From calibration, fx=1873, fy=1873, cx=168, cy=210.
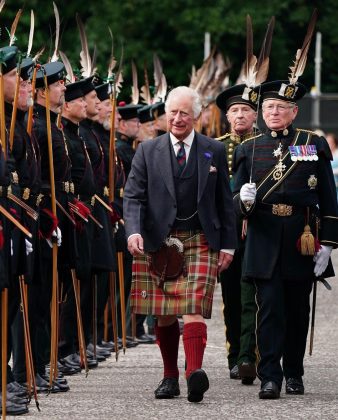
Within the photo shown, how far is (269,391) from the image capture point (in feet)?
35.6

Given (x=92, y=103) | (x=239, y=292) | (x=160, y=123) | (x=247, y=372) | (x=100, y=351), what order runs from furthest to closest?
(x=160, y=123)
(x=100, y=351)
(x=92, y=103)
(x=239, y=292)
(x=247, y=372)

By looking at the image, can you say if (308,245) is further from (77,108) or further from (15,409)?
(77,108)

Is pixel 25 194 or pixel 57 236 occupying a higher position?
pixel 25 194

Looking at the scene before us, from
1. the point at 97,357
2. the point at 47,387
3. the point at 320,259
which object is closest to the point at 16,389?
the point at 47,387

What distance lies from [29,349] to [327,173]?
218 centimetres

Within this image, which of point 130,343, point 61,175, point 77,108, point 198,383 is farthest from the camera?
point 130,343

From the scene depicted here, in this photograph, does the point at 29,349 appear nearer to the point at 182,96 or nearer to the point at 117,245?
the point at 182,96

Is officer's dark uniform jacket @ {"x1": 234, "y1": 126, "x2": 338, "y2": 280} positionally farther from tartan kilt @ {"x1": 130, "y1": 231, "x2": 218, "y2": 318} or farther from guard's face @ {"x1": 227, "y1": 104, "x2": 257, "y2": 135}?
guard's face @ {"x1": 227, "y1": 104, "x2": 257, "y2": 135}

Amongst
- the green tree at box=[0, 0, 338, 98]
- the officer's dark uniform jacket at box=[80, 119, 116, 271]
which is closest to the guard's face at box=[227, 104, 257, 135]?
the officer's dark uniform jacket at box=[80, 119, 116, 271]

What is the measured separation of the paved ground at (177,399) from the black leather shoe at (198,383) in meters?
0.08

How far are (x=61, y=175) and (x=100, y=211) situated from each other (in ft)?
4.20

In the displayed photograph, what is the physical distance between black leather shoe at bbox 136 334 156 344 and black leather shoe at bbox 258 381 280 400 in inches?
167

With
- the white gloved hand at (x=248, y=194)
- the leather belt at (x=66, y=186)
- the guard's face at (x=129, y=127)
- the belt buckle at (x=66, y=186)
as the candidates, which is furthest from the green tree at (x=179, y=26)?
the white gloved hand at (x=248, y=194)

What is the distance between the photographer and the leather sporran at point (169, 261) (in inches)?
419
